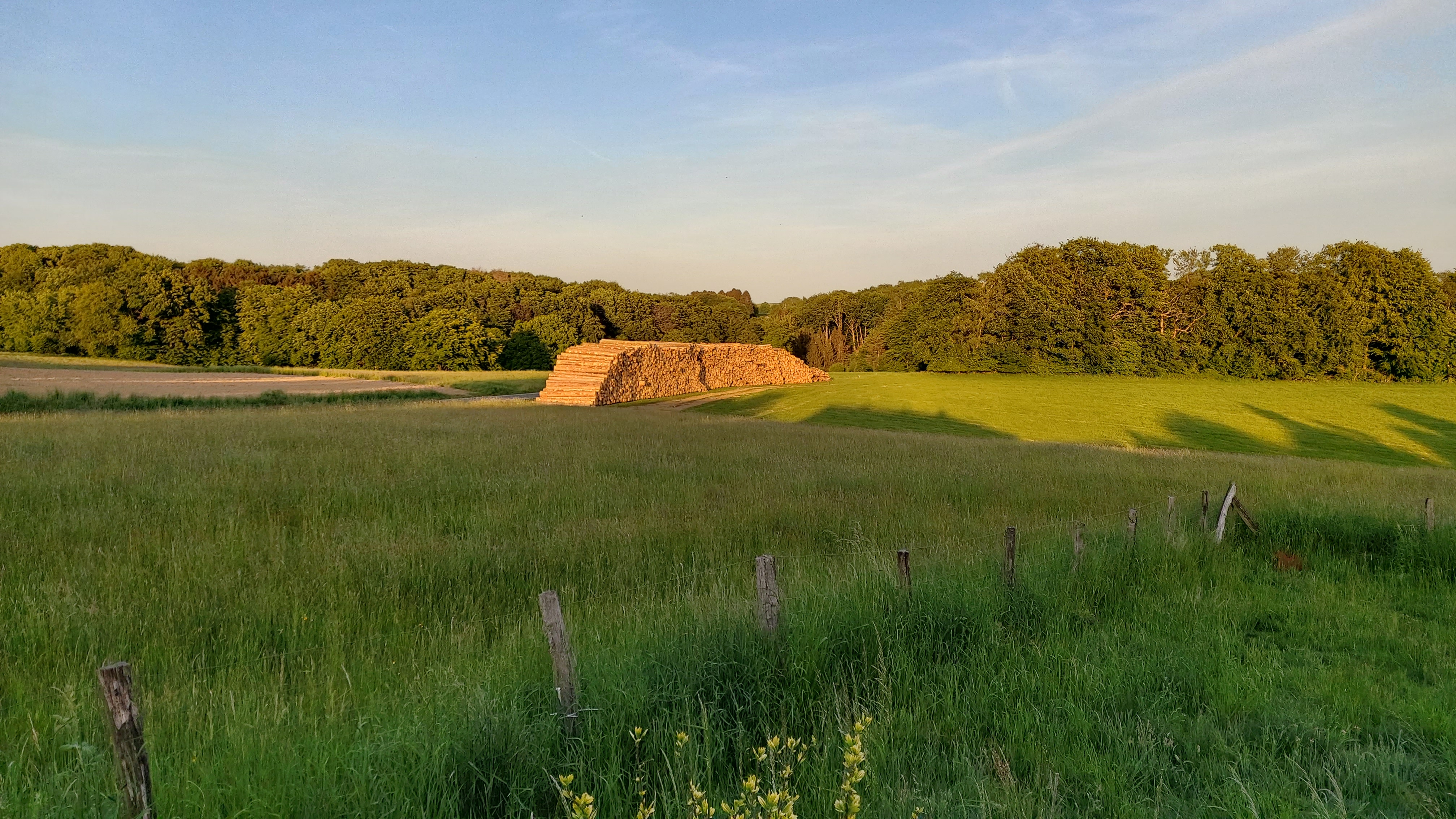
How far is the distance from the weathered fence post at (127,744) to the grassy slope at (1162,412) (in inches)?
957

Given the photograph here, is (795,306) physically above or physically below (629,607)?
above

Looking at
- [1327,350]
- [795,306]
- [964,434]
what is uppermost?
[795,306]

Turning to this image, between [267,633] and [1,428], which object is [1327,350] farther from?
[1,428]

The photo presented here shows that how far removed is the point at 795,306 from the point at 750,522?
279 feet

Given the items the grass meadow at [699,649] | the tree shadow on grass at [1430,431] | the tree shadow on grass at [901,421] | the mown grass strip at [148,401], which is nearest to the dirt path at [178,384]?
the mown grass strip at [148,401]

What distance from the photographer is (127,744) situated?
234 centimetres

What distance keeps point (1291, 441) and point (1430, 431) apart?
19.6 feet

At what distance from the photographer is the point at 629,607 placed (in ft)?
18.7

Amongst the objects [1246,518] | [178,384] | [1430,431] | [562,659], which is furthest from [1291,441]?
[178,384]

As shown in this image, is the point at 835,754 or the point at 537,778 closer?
the point at 537,778

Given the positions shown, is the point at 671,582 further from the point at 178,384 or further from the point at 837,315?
the point at 837,315

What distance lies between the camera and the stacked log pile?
33031 mm

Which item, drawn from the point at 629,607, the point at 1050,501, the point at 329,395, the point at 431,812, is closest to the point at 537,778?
the point at 431,812

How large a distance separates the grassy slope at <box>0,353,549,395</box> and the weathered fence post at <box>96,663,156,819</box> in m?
38.7
